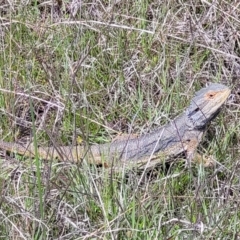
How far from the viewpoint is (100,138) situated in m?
4.02

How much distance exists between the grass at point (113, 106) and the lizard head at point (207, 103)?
0.25 ft

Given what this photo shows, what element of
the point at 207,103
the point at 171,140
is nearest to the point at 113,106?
the point at 171,140

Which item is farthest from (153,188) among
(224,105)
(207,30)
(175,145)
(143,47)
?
(207,30)

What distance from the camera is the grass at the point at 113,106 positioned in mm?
2998

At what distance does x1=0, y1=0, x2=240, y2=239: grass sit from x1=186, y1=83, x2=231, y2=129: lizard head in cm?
8

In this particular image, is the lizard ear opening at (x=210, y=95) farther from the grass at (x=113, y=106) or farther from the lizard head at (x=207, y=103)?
the grass at (x=113, y=106)

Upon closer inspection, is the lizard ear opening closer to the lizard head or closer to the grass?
the lizard head

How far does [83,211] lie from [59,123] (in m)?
0.83

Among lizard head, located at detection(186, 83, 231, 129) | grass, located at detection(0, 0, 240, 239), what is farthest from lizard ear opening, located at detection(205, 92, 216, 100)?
grass, located at detection(0, 0, 240, 239)

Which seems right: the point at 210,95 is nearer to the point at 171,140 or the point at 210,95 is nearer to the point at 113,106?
the point at 171,140

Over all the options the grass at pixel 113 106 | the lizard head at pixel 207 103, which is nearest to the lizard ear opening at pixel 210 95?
the lizard head at pixel 207 103

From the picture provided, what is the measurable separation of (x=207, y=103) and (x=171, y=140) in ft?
0.92

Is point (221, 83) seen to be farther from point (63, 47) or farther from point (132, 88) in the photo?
point (63, 47)

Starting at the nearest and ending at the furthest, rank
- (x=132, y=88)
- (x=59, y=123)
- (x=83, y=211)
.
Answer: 1. (x=83, y=211)
2. (x=59, y=123)
3. (x=132, y=88)
